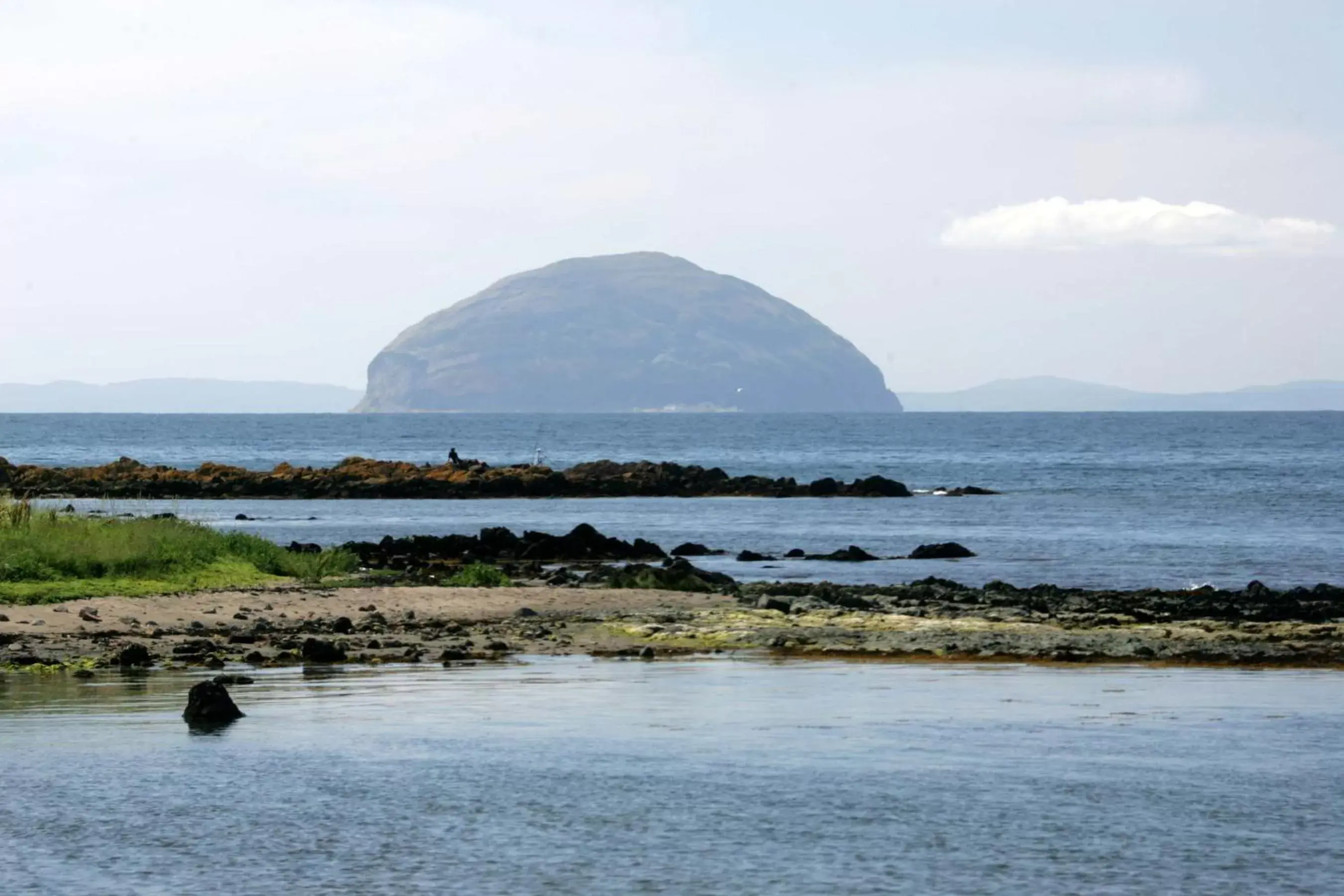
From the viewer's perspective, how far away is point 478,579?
34.2m

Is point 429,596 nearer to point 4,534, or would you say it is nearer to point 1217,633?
point 4,534

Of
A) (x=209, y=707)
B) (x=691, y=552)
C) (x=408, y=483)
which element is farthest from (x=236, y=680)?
(x=408, y=483)

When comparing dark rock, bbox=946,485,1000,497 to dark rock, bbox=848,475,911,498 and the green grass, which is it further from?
the green grass

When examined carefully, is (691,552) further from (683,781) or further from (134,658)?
(683,781)

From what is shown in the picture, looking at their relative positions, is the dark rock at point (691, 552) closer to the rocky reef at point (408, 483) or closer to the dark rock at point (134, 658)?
the dark rock at point (134, 658)

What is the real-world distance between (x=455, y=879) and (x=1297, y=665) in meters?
16.1

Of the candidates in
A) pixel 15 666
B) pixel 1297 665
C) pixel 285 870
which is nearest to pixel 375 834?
pixel 285 870

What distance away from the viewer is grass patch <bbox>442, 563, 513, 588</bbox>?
33938 millimetres

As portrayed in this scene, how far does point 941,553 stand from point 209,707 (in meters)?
32.2

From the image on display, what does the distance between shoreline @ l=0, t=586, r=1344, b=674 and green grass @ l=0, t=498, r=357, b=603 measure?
3.12 ft

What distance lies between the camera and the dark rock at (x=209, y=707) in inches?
677

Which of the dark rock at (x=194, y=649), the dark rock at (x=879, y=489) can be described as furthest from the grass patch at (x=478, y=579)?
the dark rock at (x=879, y=489)

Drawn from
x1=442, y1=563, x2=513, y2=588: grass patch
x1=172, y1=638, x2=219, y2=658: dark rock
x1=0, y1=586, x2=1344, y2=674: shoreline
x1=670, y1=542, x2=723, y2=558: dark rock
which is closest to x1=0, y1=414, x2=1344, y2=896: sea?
x1=0, y1=586, x2=1344, y2=674: shoreline

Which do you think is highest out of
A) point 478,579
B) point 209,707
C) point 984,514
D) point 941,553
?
point 984,514
